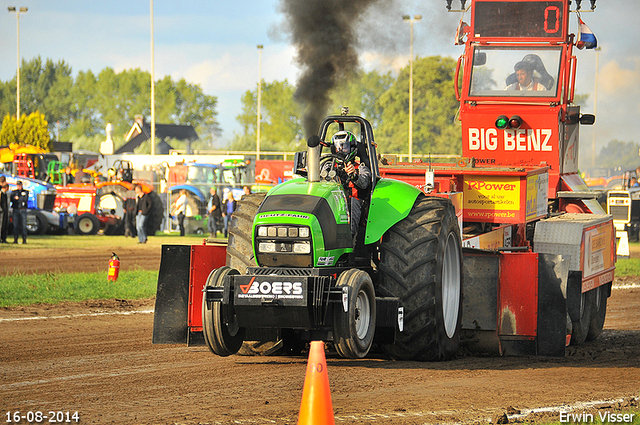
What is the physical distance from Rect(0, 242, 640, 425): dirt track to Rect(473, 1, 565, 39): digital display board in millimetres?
5231

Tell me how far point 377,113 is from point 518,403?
202ft

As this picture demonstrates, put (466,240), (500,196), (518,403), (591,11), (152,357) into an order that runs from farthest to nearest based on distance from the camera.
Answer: (591,11) → (500,196) → (466,240) → (152,357) → (518,403)

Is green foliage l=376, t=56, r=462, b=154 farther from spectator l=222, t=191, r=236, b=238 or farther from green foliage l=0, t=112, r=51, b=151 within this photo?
spectator l=222, t=191, r=236, b=238

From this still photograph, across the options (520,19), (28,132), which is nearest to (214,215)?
(520,19)

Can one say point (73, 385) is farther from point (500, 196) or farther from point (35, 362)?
point (500, 196)

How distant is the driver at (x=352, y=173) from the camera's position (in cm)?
746

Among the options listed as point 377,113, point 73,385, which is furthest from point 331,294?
point 377,113

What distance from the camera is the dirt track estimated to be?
5594 mm

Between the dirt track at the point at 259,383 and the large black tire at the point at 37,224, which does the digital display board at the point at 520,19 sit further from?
the large black tire at the point at 37,224

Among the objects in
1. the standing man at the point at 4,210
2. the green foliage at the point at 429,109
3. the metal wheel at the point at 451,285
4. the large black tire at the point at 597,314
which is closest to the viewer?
the metal wheel at the point at 451,285

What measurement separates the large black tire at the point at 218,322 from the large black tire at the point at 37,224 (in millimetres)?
22140

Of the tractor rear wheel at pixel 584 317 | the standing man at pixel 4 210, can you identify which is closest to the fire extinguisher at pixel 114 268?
the tractor rear wheel at pixel 584 317

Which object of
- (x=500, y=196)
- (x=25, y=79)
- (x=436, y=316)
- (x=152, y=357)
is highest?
(x=25, y=79)

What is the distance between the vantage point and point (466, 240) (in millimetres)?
9242
